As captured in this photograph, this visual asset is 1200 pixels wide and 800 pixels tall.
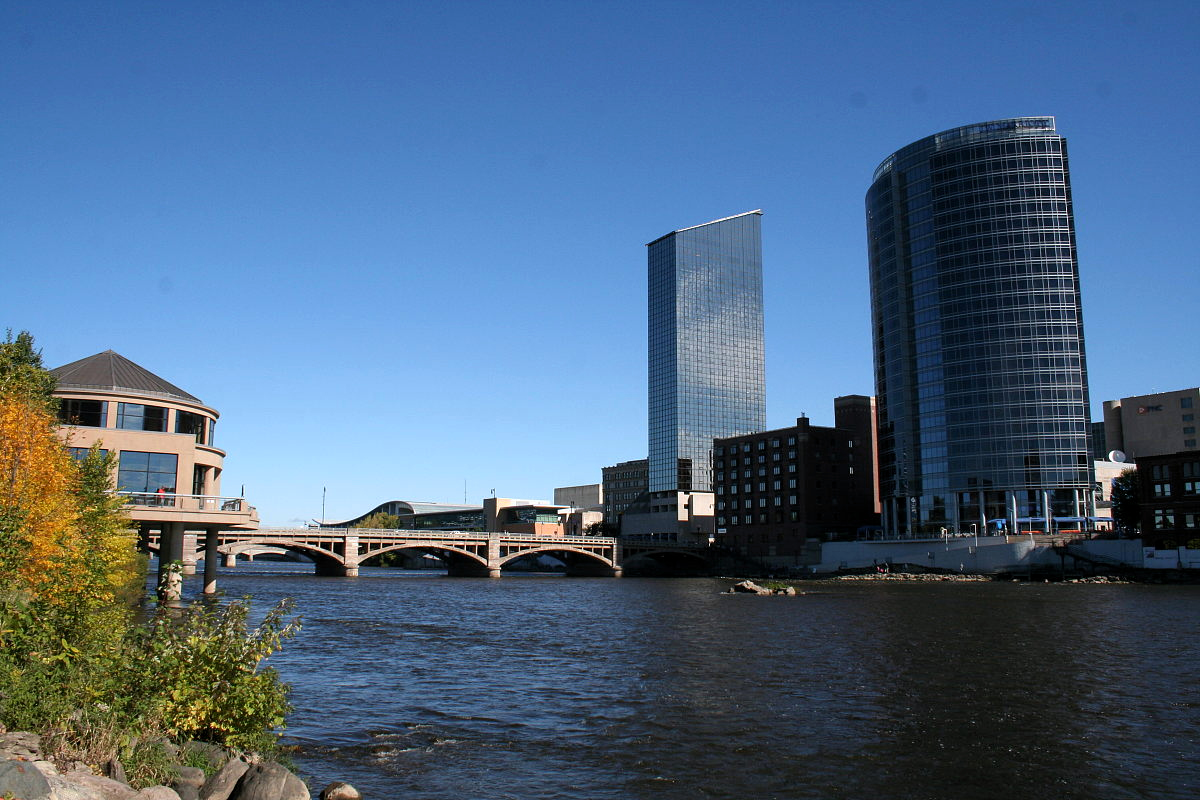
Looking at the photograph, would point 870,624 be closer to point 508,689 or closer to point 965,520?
point 508,689

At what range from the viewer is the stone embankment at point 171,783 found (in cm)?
1497

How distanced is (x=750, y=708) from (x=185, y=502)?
5086cm

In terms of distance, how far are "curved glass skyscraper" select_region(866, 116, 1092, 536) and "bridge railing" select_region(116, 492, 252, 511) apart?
139 metres

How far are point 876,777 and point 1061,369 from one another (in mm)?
174859

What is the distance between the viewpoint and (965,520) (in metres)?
180

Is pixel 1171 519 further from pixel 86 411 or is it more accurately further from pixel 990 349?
pixel 86 411

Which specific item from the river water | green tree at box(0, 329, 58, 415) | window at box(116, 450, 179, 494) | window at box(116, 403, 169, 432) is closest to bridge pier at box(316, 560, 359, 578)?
window at box(116, 450, 179, 494)

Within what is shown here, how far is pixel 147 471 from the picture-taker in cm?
7019

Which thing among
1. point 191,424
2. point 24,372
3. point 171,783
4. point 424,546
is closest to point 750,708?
point 171,783

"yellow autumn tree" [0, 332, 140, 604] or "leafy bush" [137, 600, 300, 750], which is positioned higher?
"yellow autumn tree" [0, 332, 140, 604]

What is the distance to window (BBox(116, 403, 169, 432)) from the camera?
69.5 metres

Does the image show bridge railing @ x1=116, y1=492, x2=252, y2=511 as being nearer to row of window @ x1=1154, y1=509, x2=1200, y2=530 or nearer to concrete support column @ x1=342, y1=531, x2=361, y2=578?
concrete support column @ x1=342, y1=531, x2=361, y2=578

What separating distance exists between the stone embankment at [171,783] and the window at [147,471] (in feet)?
178

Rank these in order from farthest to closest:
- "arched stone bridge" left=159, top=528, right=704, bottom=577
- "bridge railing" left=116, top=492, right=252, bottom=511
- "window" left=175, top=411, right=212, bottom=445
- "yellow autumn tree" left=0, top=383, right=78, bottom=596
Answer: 1. "arched stone bridge" left=159, top=528, right=704, bottom=577
2. "window" left=175, top=411, right=212, bottom=445
3. "bridge railing" left=116, top=492, right=252, bottom=511
4. "yellow autumn tree" left=0, top=383, right=78, bottom=596
